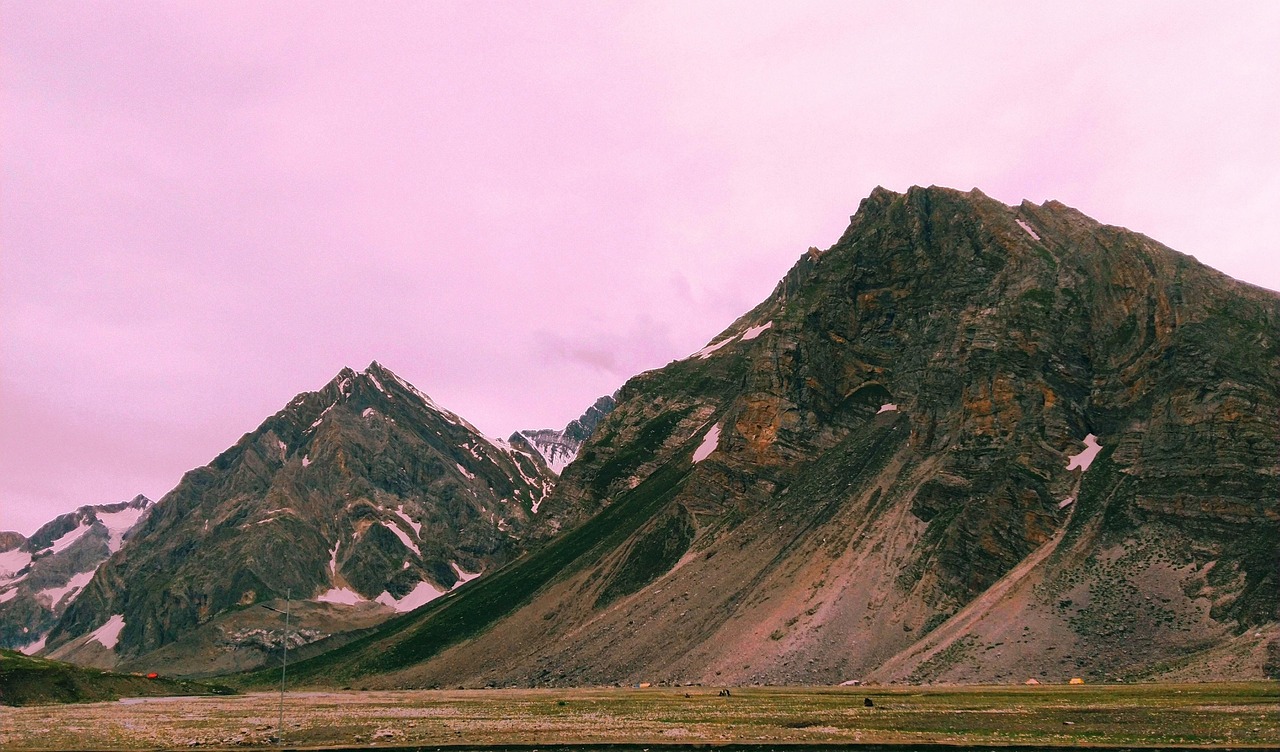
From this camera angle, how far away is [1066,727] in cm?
4216

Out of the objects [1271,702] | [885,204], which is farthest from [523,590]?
[1271,702]

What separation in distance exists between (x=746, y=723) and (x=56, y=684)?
244 feet

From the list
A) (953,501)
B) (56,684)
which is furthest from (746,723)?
(953,501)

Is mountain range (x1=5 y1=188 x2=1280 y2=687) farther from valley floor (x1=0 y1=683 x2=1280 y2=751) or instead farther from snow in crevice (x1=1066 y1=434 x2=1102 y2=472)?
valley floor (x1=0 y1=683 x2=1280 y2=751)

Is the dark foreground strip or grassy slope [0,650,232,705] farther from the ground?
grassy slope [0,650,232,705]

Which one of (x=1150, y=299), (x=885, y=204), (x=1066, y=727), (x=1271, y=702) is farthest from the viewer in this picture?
(x=885, y=204)

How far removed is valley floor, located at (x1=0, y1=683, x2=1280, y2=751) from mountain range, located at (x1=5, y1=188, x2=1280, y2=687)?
98.7ft

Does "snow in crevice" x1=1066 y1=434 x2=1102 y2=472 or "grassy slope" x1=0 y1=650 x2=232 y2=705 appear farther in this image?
"snow in crevice" x1=1066 y1=434 x2=1102 y2=472

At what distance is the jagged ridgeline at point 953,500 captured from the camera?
9631 centimetres

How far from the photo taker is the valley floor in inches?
1563

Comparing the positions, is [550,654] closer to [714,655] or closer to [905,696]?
[714,655]

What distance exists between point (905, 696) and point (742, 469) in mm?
102940

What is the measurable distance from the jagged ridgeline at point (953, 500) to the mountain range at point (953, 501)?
43cm

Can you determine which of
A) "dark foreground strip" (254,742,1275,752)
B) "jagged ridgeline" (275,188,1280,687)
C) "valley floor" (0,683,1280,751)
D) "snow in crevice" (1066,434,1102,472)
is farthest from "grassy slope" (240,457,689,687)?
"dark foreground strip" (254,742,1275,752)
